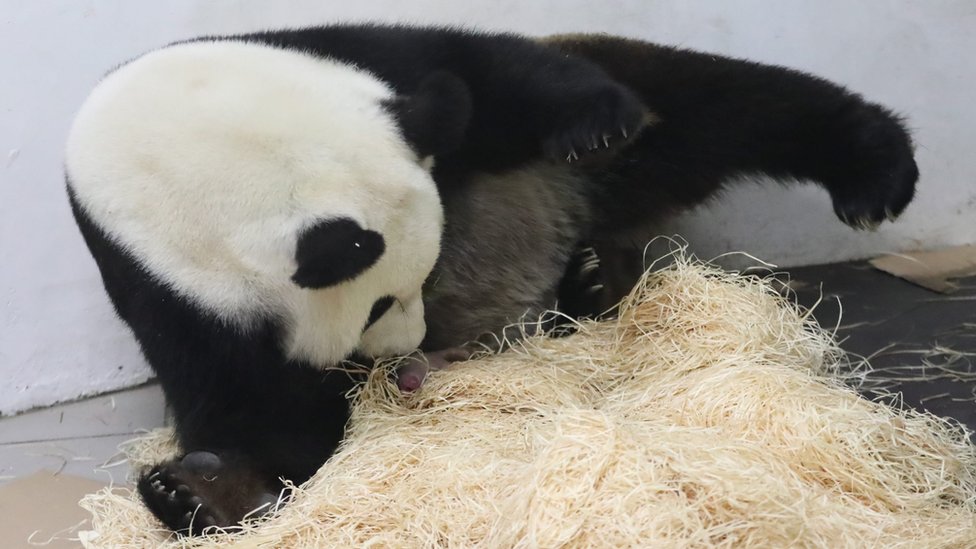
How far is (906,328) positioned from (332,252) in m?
1.92

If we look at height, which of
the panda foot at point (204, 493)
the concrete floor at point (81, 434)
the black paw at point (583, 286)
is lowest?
the concrete floor at point (81, 434)

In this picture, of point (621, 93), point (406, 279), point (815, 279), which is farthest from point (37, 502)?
point (815, 279)

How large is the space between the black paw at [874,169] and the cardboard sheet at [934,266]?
0.51 metres

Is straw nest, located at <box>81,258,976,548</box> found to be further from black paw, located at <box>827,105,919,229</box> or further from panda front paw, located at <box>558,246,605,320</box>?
black paw, located at <box>827,105,919,229</box>

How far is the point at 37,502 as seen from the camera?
2.31 meters

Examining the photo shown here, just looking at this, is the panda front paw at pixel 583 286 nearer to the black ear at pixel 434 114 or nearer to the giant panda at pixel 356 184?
the giant panda at pixel 356 184

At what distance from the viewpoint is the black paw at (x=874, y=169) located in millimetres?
2578

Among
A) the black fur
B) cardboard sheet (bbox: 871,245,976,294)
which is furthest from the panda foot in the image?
cardboard sheet (bbox: 871,245,976,294)

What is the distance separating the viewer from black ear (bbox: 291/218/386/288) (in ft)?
5.66

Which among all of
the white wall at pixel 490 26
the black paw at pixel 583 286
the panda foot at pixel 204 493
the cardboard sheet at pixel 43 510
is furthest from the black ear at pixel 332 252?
the white wall at pixel 490 26

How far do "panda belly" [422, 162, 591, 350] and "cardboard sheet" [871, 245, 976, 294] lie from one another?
1.21 meters

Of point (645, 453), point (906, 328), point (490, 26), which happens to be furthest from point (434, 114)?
point (906, 328)

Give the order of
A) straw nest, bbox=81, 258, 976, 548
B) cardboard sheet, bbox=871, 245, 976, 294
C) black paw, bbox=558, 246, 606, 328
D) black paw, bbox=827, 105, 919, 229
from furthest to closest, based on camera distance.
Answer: cardboard sheet, bbox=871, 245, 976, 294 → black paw, bbox=558, 246, 606, 328 → black paw, bbox=827, 105, 919, 229 → straw nest, bbox=81, 258, 976, 548

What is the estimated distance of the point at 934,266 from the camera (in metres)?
3.13
